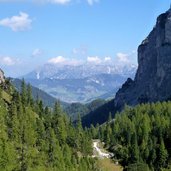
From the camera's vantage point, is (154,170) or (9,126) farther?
(154,170)

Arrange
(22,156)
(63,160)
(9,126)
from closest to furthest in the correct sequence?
(22,156) < (63,160) < (9,126)

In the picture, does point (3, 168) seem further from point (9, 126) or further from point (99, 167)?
point (99, 167)

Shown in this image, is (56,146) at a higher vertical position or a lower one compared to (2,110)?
lower

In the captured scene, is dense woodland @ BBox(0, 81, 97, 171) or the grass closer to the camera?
dense woodland @ BBox(0, 81, 97, 171)

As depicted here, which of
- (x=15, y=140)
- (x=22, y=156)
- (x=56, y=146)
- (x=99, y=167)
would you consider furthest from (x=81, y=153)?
(x=22, y=156)

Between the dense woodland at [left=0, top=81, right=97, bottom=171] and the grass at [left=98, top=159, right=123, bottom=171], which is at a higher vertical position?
the dense woodland at [left=0, top=81, right=97, bottom=171]

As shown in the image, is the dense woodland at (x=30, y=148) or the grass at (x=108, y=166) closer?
the dense woodland at (x=30, y=148)

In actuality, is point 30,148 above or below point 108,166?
above

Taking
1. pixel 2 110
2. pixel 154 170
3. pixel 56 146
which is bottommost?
pixel 154 170

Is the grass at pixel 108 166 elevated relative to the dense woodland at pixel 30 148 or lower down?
lower down

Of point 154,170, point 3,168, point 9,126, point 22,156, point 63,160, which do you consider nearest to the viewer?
point 3,168

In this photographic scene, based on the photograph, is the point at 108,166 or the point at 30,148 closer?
the point at 30,148

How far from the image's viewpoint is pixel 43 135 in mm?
184750

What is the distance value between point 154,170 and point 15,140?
64501 millimetres
